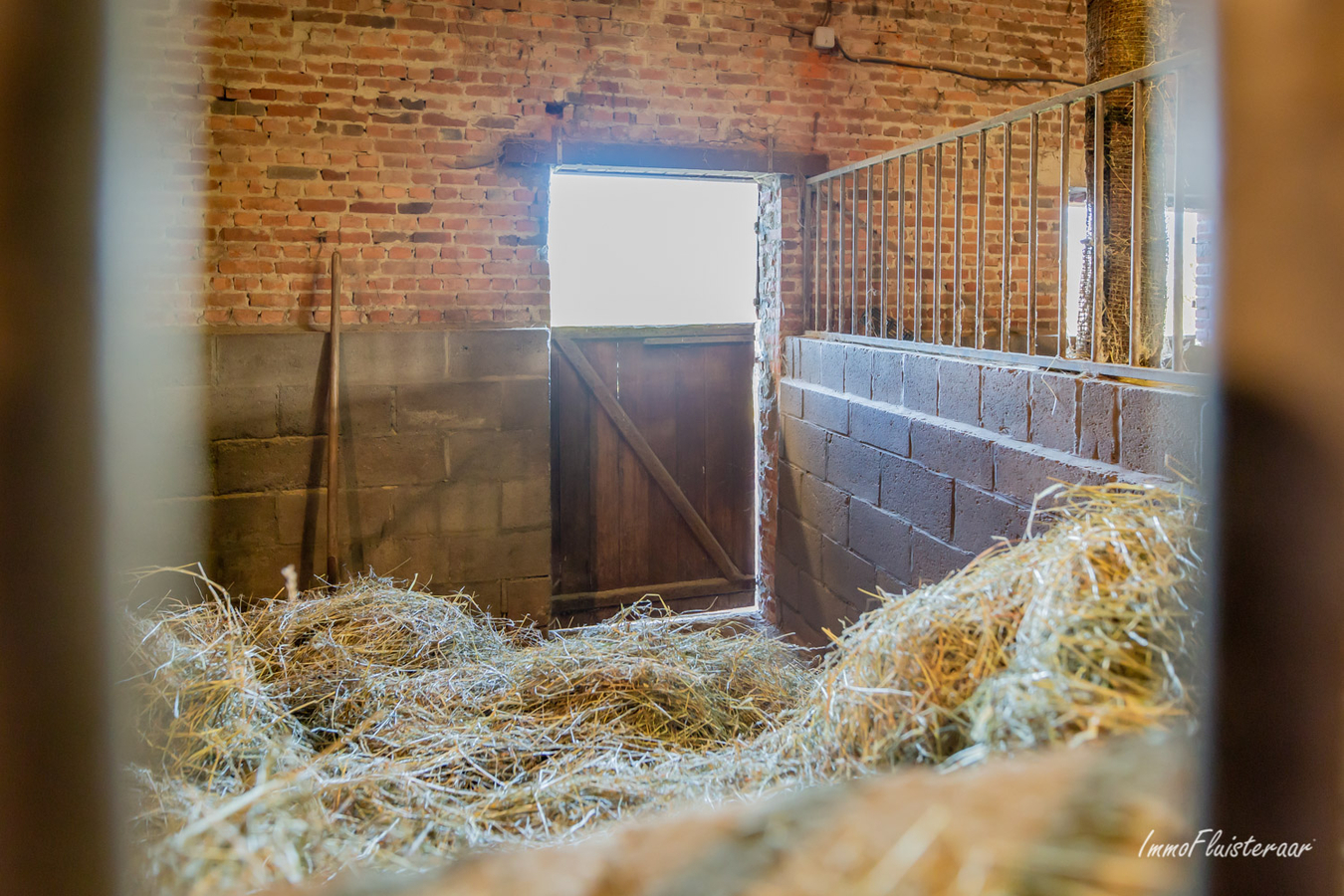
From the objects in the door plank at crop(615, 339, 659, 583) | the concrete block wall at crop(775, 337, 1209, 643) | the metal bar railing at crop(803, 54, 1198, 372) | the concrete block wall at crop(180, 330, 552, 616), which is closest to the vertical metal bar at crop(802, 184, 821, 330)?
the metal bar railing at crop(803, 54, 1198, 372)

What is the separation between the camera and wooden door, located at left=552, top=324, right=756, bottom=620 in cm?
448

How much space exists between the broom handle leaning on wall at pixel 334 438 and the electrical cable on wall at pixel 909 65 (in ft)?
8.29

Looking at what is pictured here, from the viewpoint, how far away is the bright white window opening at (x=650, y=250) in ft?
14.1

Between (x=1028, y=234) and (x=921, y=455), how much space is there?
0.84 m

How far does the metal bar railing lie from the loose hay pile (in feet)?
2.39

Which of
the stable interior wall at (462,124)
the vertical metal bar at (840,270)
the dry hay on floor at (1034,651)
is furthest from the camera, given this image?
the vertical metal bar at (840,270)

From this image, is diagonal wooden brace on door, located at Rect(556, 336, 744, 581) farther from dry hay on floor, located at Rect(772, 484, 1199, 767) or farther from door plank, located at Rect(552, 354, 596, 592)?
dry hay on floor, located at Rect(772, 484, 1199, 767)

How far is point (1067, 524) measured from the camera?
1713 millimetres

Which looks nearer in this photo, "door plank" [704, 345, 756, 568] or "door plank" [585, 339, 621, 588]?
"door plank" [585, 339, 621, 588]

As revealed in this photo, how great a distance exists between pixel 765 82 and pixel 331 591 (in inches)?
122

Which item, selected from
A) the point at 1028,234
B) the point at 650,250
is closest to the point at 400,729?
the point at 1028,234

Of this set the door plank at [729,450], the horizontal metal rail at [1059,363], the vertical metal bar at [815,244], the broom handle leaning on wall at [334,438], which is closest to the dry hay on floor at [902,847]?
the horizontal metal rail at [1059,363]

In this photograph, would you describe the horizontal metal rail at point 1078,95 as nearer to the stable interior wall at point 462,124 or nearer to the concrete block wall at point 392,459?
the stable interior wall at point 462,124

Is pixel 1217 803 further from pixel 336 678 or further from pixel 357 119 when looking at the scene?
pixel 357 119
